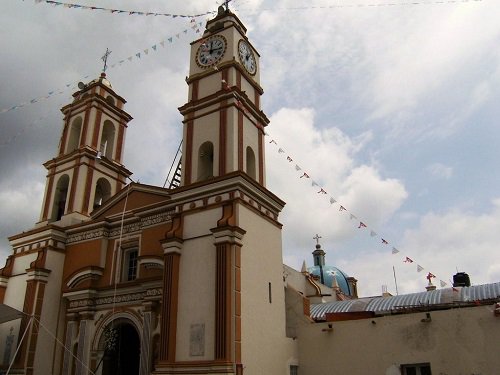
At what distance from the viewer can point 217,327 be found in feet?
45.2

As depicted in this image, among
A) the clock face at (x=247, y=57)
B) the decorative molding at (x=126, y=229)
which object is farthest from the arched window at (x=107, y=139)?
the clock face at (x=247, y=57)

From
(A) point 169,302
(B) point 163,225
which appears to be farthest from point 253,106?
(A) point 169,302

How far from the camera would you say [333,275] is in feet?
125

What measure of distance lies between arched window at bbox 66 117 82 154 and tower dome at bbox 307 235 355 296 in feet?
70.4

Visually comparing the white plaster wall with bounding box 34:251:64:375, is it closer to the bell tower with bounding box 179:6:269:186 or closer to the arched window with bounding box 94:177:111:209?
the arched window with bounding box 94:177:111:209

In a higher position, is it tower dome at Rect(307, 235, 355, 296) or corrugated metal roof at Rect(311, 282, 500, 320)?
Result: tower dome at Rect(307, 235, 355, 296)

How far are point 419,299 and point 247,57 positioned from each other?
12.1 meters

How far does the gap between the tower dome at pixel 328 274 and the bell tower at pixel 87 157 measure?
66.2 feet

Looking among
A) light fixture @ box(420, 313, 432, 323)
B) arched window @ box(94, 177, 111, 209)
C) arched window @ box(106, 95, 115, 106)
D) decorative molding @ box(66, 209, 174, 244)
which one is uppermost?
arched window @ box(106, 95, 115, 106)

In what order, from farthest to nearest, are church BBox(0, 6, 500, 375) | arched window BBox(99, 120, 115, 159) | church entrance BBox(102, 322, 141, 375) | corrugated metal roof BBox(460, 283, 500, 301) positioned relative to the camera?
arched window BBox(99, 120, 115, 159) → church entrance BBox(102, 322, 141, 375) → corrugated metal roof BBox(460, 283, 500, 301) → church BBox(0, 6, 500, 375)

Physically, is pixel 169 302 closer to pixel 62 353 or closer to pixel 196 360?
pixel 196 360

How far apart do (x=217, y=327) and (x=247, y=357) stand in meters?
1.32

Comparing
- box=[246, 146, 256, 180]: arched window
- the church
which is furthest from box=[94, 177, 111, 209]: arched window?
box=[246, 146, 256, 180]: arched window

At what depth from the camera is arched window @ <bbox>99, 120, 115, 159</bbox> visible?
77.4ft
